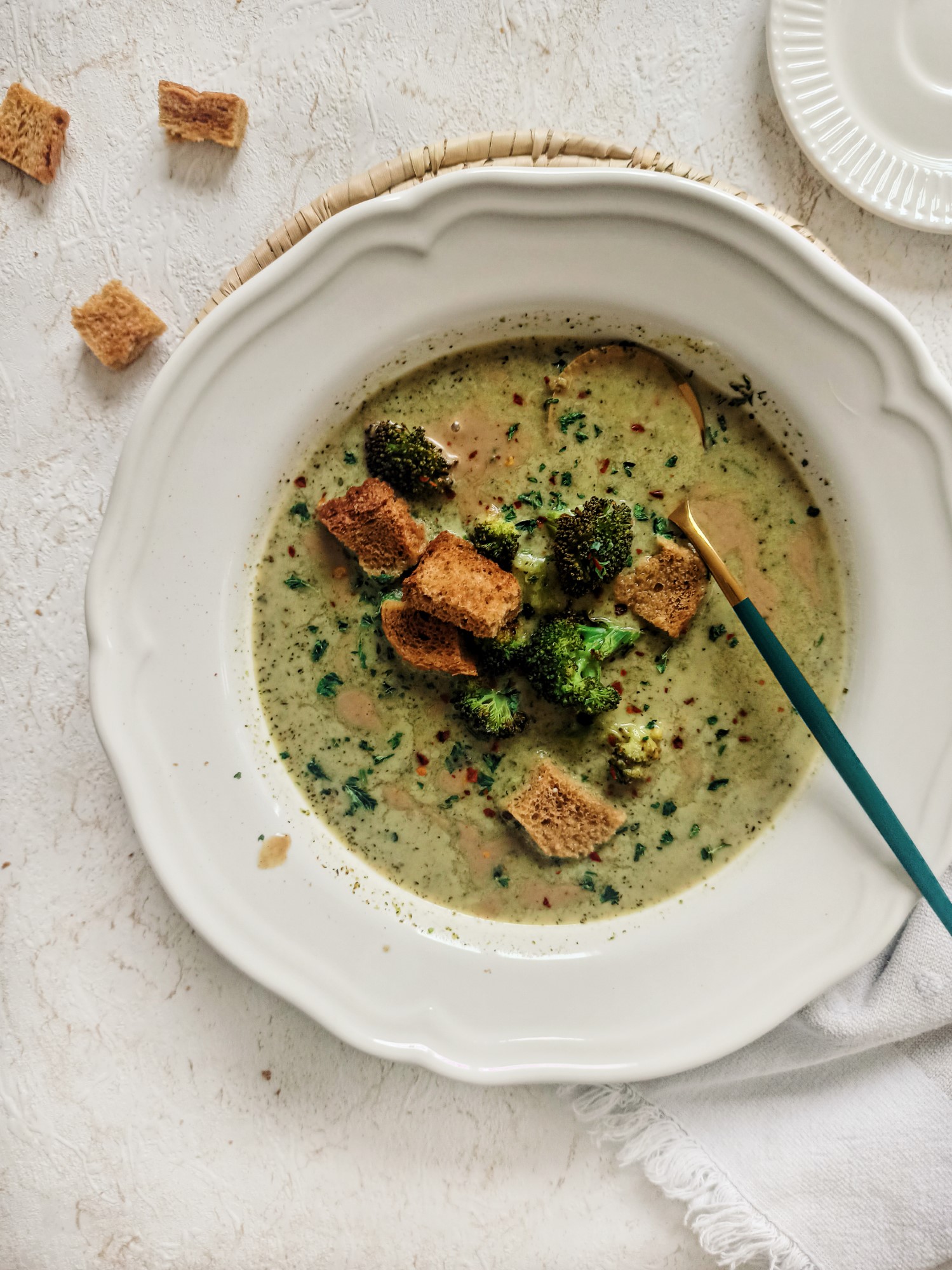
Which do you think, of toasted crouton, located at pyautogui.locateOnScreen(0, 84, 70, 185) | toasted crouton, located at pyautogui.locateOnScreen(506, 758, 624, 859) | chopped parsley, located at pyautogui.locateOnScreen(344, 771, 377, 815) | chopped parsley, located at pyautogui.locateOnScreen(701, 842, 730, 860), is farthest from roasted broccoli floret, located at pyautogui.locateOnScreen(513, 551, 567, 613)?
toasted crouton, located at pyautogui.locateOnScreen(0, 84, 70, 185)

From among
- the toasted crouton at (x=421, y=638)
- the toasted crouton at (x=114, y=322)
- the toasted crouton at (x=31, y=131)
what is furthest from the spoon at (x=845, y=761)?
the toasted crouton at (x=31, y=131)

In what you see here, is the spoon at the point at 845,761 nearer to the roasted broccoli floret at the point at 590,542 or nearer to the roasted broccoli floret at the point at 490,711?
the roasted broccoli floret at the point at 590,542

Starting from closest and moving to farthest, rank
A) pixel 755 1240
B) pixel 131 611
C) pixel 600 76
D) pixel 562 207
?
pixel 562 207 → pixel 131 611 → pixel 600 76 → pixel 755 1240

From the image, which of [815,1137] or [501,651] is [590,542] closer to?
[501,651]

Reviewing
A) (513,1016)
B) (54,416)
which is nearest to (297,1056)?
(513,1016)

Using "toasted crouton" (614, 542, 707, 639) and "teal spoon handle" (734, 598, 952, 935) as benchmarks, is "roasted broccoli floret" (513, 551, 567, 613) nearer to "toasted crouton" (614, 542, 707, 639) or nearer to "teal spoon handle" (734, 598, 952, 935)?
"toasted crouton" (614, 542, 707, 639)

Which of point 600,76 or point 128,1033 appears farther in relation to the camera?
point 128,1033

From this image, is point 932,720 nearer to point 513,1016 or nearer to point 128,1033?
point 513,1016
